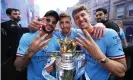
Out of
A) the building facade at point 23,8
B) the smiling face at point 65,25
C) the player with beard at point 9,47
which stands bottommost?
the player with beard at point 9,47

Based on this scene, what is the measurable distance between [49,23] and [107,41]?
503mm

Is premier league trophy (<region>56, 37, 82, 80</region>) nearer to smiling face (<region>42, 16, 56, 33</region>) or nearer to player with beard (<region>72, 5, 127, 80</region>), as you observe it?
player with beard (<region>72, 5, 127, 80</region>)

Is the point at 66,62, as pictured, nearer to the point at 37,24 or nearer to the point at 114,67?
the point at 114,67

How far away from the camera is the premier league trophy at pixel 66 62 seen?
1.06m

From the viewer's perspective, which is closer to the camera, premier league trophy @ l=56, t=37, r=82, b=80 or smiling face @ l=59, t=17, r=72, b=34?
premier league trophy @ l=56, t=37, r=82, b=80

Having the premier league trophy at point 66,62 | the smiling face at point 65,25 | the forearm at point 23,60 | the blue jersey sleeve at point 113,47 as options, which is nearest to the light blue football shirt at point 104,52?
the blue jersey sleeve at point 113,47

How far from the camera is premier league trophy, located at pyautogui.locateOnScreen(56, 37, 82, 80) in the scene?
1057 mm

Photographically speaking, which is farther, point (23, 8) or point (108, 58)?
point (23, 8)

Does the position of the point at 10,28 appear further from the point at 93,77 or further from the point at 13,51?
the point at 93,77

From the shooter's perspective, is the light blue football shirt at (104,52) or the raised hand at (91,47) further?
the light blue football shirt at (104,52)

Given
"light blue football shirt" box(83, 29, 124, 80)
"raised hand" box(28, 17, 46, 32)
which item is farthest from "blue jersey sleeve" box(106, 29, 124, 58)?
"raised hand" box(28, 17, 46, 32)

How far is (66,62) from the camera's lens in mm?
1056

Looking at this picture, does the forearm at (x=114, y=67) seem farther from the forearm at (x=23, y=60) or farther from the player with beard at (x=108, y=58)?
the forearm at (x=23, y=60)

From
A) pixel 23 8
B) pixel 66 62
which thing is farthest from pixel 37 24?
pixel 23 8
